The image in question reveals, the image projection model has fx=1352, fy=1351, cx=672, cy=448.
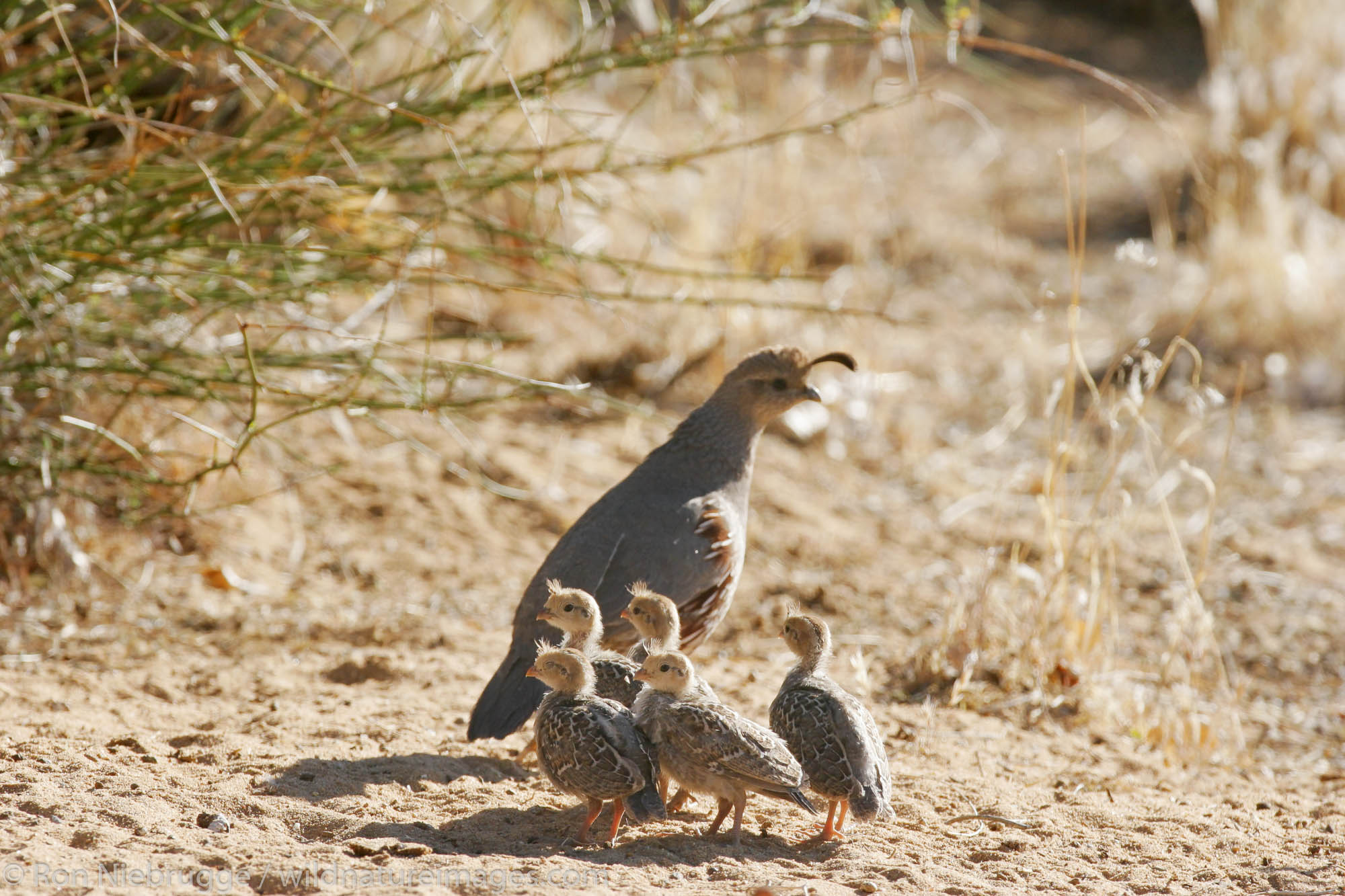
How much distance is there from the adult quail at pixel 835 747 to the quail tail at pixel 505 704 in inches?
27.3

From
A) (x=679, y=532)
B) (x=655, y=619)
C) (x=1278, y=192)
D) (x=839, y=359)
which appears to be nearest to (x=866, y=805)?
(x=655, y=619)

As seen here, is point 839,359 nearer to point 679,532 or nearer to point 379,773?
point 679,532

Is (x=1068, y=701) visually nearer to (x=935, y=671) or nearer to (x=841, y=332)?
(x=935, y=671)

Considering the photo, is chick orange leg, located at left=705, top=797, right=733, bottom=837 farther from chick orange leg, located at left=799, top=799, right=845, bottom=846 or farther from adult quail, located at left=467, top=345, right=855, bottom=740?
adult quail, located at left=467, top=345, right=855, bottom=740

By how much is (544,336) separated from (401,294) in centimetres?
147

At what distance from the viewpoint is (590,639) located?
3.83 metres

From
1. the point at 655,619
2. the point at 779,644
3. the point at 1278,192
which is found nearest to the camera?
the point at 655,619

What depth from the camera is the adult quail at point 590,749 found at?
327cm

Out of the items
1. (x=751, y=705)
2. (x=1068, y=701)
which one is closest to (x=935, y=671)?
(x=1068, y=701)

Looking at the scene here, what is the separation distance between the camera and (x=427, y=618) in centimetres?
527

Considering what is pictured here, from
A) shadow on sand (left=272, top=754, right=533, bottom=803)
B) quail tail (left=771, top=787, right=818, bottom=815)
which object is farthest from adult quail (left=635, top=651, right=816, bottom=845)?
shadow on sand (left=272, top=754, right=533, bottom=803)

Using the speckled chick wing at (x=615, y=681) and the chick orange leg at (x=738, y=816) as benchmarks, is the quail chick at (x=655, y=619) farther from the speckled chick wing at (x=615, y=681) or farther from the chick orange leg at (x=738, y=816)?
the chick orange leg at (x=738, y=816)

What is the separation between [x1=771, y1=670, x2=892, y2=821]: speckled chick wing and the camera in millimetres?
3307

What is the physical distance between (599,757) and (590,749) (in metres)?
0.03
